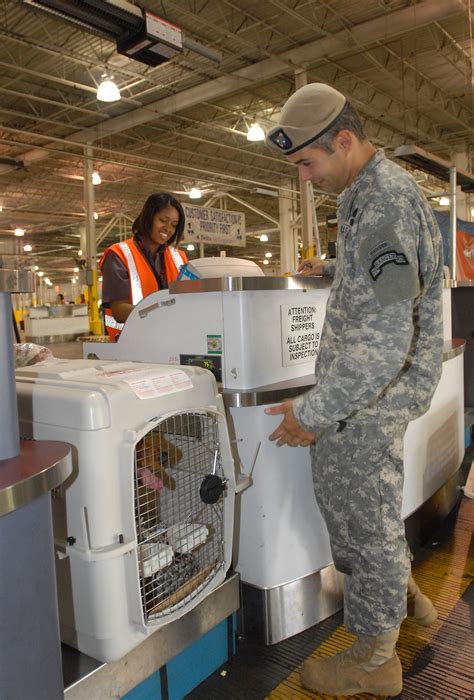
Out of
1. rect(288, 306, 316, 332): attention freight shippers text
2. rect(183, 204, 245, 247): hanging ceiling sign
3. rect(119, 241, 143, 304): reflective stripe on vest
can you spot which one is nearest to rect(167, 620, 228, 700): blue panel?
rect(288, 306, 316, 332): attention freight shippers text

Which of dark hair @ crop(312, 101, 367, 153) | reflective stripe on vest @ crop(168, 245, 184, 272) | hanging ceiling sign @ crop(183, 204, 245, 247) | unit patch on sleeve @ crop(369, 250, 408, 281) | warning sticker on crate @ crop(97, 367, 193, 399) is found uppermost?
hanging ceiling sign @ crop(183, 204, 245, 247)


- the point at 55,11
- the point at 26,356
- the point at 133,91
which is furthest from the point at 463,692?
the point at 133,91

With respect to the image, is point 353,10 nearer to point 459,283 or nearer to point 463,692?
point 459,283

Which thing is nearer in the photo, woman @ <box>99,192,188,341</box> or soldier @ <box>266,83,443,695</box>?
soldier @ <box>266,83,443,695</box>

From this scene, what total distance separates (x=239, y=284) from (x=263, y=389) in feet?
1.10

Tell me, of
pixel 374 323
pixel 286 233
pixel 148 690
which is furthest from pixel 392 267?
pixel 286 233

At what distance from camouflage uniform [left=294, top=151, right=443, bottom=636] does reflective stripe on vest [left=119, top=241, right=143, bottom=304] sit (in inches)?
45.6

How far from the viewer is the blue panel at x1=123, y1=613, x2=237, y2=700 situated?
1460 millimetres

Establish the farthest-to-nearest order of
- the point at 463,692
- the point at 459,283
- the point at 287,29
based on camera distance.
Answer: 1. the point at 287,29
2. the point at 459,283
3. the point at 463,692

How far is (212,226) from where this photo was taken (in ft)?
31.8

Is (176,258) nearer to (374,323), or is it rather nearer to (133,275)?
(133,275)

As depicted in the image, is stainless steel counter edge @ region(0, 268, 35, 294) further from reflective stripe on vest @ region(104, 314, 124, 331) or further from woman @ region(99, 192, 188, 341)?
reflective stripe on vest @ region(104, 314, 124, 331)

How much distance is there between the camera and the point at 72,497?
126 centimetres

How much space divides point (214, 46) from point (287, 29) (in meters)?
0.94
